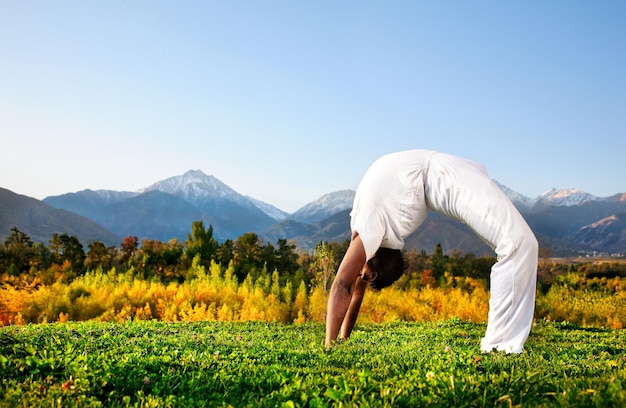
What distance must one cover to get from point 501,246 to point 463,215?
0.43 m

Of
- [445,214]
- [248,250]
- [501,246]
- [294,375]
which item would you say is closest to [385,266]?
[445,214]

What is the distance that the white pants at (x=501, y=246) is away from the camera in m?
4.80

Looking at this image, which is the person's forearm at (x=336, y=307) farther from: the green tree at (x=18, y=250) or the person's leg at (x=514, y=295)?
the green tree at (x=18, y=250)

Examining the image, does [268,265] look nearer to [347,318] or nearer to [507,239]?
[347,318]

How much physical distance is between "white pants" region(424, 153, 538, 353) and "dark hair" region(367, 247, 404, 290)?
0.81 meters

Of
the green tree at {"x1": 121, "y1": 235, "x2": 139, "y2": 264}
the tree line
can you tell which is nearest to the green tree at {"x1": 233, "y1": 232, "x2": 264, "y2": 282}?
the tree line

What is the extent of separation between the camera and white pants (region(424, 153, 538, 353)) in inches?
189

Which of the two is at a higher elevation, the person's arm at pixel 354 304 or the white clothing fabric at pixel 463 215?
the white clothing fabric at pixel 463 215

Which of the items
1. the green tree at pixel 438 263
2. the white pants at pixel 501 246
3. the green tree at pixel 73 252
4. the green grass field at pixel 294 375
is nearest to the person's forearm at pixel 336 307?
the green grass field at pixel 294 375

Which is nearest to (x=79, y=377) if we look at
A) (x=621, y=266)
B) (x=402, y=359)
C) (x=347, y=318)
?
(x=402, y=359)

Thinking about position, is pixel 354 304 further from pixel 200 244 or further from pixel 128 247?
pixel 128 247

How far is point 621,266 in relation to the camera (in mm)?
Result: 15883

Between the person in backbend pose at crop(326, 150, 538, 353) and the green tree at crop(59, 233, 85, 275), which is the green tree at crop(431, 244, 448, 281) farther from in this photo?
the person in backbend pose at crop(326, 150, 538, 353)

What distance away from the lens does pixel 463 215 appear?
5020mm
